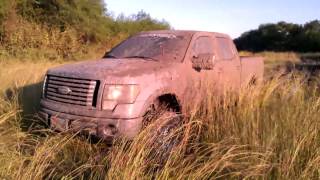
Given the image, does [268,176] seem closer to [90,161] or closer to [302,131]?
[302,131]

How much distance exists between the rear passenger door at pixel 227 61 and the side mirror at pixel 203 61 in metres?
0.60

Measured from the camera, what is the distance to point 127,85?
5.70m

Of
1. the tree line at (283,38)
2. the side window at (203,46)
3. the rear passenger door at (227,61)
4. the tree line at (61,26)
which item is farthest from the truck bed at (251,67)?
the tree line at (283,38)

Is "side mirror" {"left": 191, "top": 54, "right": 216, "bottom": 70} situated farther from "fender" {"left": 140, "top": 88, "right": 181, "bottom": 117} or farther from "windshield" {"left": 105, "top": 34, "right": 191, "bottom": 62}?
"fender" {"left": 140, "top": 88, "right": 181, "bottom": 117}

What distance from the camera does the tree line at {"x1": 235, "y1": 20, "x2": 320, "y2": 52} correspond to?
189ft

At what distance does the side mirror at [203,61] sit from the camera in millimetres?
6662

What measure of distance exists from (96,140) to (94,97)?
0.51m

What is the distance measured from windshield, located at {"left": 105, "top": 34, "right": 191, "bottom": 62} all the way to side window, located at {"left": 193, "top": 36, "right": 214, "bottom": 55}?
0.18 m

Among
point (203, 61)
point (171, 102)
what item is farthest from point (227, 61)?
point (171, 102)

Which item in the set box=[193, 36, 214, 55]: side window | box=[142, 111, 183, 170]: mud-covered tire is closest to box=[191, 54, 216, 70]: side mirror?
box=[193, 36, 214, 55]: side window

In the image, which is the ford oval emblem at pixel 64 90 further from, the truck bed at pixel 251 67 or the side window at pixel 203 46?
the truck bed at pixel 251 67

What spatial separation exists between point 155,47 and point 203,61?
0.88m

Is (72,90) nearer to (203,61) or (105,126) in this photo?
(105,126)

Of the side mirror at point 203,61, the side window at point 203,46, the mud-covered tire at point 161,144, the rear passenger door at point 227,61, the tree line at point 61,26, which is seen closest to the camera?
the mud-covered tire at point 161,144
